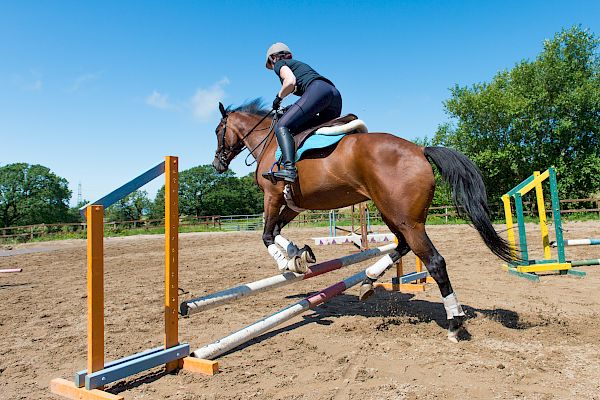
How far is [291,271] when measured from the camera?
4.15 meters

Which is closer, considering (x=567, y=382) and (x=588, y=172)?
(x=567, y=382)

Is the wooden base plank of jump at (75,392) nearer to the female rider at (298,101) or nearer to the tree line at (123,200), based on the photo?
the female rider at (298,101)

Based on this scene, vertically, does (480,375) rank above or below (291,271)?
below

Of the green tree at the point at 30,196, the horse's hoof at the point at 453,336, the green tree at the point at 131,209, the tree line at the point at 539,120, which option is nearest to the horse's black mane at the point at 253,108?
the horse's hoof at the point at 453,336

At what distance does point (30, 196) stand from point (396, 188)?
54619mm

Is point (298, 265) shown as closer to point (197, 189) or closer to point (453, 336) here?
point (453, 336)

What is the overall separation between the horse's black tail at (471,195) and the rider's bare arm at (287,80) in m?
1.68

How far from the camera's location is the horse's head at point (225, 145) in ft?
18.5

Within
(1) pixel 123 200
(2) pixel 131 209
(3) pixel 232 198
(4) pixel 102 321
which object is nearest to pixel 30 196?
(2) pixel 131 209

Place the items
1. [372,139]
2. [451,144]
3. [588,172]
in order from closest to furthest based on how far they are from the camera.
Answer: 1. [372,139]
2. [588,172]
3. [451,144]

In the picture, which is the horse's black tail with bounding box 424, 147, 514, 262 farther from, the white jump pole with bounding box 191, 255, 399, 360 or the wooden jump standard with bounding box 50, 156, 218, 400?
the wooden jump standard with bounding box 50, 156, 218, 400

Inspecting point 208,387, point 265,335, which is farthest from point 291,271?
point 208,387

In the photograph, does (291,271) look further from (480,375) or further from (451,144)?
(451,144)

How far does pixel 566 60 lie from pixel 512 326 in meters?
34.6
